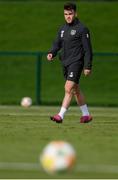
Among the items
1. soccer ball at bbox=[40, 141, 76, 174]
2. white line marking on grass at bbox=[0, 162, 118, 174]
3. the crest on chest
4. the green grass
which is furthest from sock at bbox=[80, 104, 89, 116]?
the green grass

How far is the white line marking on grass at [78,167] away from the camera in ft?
30.1

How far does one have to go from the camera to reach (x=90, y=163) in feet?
31.8

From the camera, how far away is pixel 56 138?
40.2 ft

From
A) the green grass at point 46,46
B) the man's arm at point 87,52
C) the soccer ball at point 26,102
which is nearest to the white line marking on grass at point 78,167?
the man's arm at point 87,52

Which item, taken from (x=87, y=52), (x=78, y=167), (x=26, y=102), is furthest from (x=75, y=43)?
(x=26, y=102)

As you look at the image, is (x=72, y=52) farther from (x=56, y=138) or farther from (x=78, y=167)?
(x=78, y=167)

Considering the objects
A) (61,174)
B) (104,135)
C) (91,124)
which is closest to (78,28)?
(91,124)

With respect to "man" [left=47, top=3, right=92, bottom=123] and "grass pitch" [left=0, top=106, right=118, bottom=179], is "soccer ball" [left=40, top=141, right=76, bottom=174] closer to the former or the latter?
"grass pitch" [left=0, top=106, right=118, bottom=179]

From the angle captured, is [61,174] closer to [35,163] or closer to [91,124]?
[35,163]

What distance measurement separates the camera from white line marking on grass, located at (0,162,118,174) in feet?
30.1

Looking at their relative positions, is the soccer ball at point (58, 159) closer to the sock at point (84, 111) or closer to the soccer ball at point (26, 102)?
the sock at point (84, 111)

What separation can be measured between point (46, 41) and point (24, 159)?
20708 mm

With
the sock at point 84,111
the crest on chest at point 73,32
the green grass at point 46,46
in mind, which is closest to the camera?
the crest on chest at point 73,32

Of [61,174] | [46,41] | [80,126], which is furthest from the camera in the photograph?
[46,41]
